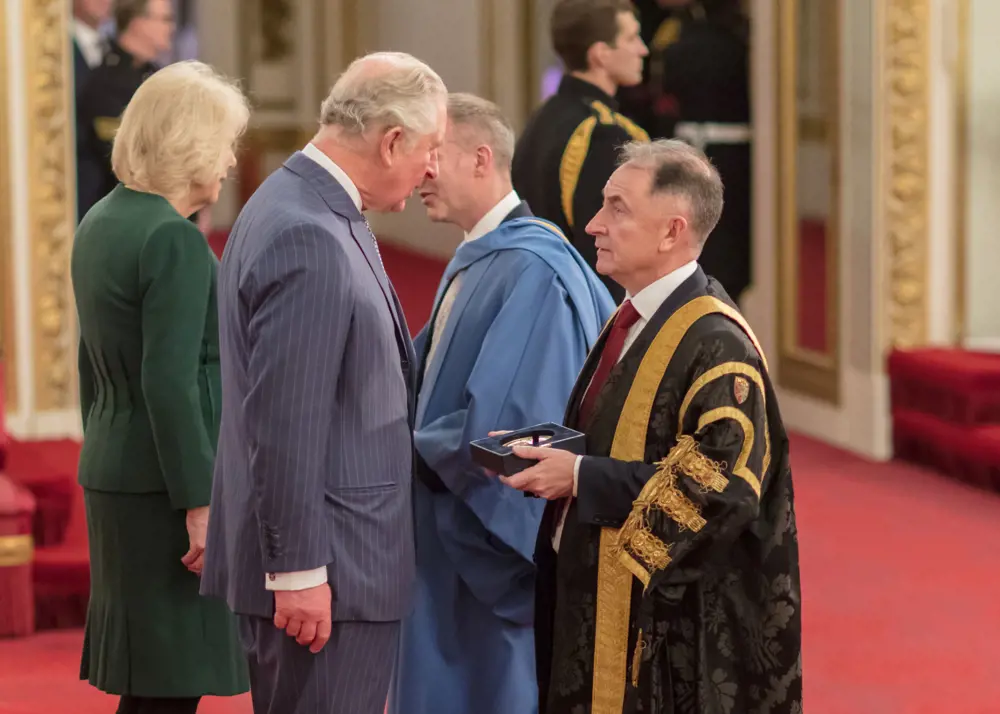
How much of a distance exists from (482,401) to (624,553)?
23.1 inches

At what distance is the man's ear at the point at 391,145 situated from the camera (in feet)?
7.90

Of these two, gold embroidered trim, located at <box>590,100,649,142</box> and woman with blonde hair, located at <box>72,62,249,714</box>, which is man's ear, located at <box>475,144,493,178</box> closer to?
woman with blonde hair, located at <box>72,62,249,714</box>

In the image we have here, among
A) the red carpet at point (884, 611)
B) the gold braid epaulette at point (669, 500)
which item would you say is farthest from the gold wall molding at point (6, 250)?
the gold braid epaulette at point (669, 500)

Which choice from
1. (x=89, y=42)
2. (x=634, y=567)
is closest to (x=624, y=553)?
(x=634, y=567)

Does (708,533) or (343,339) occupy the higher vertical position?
(343,339)

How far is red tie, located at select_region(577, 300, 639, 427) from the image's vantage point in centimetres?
258

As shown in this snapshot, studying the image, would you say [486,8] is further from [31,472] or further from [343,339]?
[343,339]

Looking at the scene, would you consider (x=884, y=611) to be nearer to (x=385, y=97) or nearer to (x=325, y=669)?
(x=325, y=669)

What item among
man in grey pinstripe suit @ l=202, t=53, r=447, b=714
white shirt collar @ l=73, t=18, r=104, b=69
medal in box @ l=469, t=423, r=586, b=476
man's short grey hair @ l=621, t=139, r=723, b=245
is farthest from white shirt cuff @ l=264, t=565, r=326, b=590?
white shirt collar @ l=73, t=18, r=104, b=69

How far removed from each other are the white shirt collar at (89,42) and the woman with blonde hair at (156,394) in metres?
4.54

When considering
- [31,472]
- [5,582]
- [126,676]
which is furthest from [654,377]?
[31,472]

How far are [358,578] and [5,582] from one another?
235 cm

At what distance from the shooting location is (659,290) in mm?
2529

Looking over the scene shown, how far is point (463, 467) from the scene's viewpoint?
2.99 m
